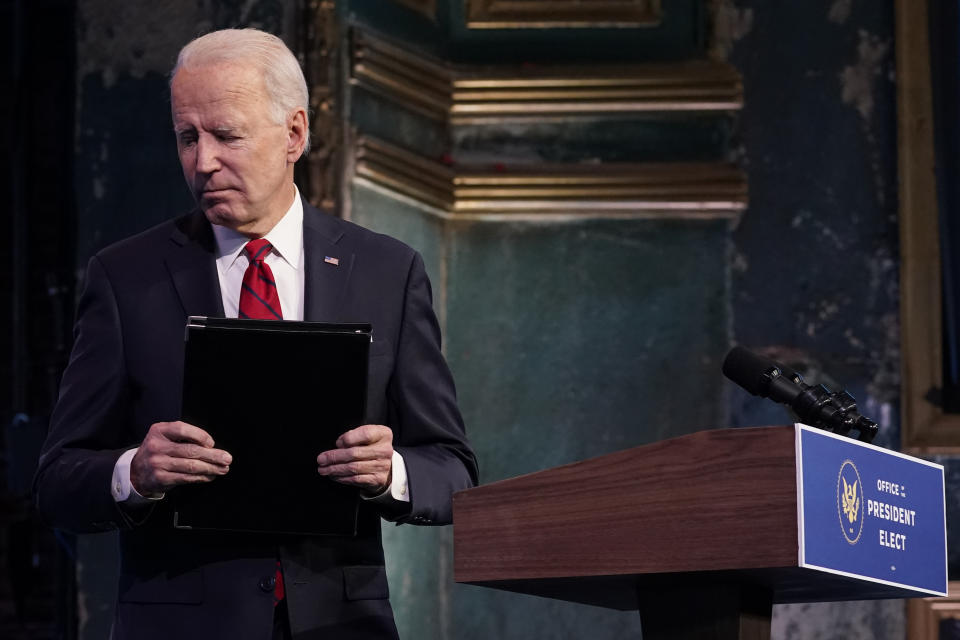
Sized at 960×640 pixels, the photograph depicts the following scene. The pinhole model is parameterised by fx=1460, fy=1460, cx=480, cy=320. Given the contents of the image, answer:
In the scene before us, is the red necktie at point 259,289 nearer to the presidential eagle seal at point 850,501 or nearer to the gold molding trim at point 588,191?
the presidential eagle seal at point 850,501

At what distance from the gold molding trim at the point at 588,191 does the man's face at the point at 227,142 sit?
1914 millimetres

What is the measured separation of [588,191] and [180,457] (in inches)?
96.8

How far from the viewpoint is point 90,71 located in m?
3.92

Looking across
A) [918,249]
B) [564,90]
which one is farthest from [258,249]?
[918,249]

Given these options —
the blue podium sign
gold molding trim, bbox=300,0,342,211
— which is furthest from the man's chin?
gold molding trim, bbox=300,0,342,211

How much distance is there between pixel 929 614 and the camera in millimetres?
3957

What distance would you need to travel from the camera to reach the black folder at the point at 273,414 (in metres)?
1.94

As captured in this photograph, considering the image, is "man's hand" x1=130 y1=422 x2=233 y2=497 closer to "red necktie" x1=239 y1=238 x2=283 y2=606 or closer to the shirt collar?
"red necktie" x1=239 y1=238 x2=283 y2=606

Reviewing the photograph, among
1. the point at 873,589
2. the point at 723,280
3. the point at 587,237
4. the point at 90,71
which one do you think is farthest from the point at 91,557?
the point at 873,589

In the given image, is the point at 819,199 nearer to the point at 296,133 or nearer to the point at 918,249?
the point at 918,249

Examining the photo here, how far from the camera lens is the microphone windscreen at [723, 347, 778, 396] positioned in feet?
6.37

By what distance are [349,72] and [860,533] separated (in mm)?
2588

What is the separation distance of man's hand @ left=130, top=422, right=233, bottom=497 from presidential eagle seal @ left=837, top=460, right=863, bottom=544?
80 centimetres

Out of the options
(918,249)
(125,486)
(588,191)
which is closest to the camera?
(125,486)
